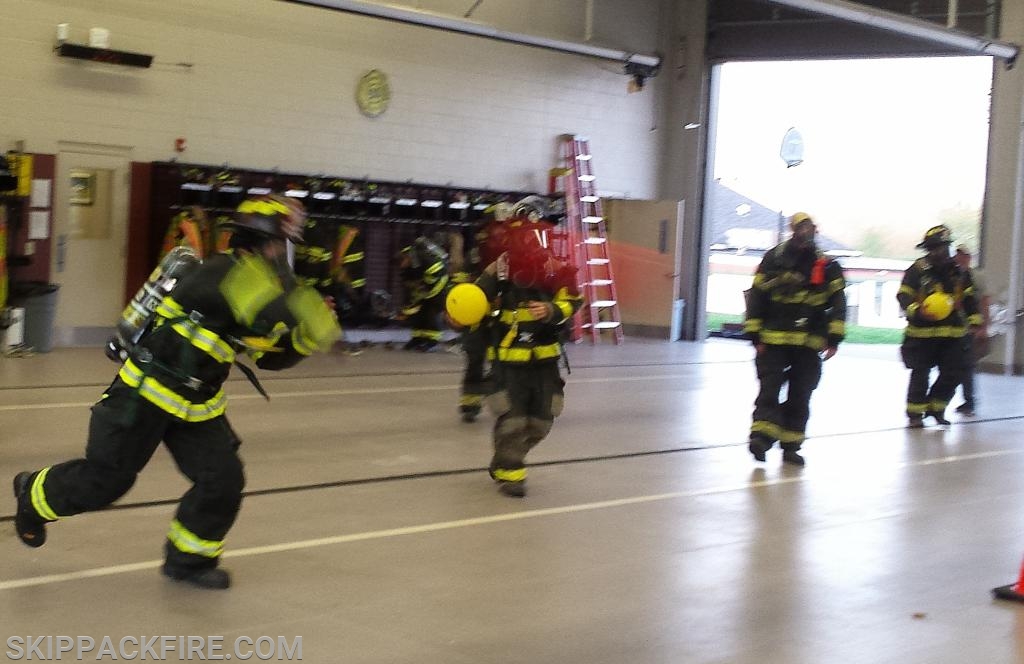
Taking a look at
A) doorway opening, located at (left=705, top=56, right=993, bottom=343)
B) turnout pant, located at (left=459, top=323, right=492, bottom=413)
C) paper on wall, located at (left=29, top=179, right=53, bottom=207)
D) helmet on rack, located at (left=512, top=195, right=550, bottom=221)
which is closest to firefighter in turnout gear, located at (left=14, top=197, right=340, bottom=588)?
helmet on rack, located at (left=512, top=195, right=550, bottom=221)

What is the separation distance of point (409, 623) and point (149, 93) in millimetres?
12557

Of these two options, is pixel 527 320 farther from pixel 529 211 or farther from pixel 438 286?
pixel 438 286

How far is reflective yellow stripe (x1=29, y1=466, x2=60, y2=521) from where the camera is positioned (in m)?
5.27

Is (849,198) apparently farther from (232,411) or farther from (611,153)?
(232,411)

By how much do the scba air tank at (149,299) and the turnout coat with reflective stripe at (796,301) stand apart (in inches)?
202

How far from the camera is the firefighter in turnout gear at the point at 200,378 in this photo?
5098 mm

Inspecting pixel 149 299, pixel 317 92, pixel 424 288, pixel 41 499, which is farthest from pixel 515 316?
pixel 317 92

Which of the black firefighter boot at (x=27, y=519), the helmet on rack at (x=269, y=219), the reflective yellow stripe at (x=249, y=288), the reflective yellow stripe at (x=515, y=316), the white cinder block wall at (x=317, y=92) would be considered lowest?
the black firefighter boot at (x=27, y=519)

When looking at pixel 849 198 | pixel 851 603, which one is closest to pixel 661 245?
pixel 849 198

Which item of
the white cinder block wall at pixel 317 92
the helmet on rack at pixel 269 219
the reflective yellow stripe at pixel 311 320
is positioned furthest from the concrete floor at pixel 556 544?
the white cinder block wall at pixel 317 92

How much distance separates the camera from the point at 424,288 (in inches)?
689

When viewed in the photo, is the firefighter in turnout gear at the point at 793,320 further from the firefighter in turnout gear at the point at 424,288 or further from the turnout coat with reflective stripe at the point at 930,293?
the firefighter in turnout gear at the point at 424,288

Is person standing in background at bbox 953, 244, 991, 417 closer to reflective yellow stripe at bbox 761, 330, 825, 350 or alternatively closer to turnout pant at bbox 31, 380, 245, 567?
reflective yellow stripe at bbox 761, 330, 825, 350

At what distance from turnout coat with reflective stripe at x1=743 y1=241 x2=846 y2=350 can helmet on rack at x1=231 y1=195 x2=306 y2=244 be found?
4.98 m
